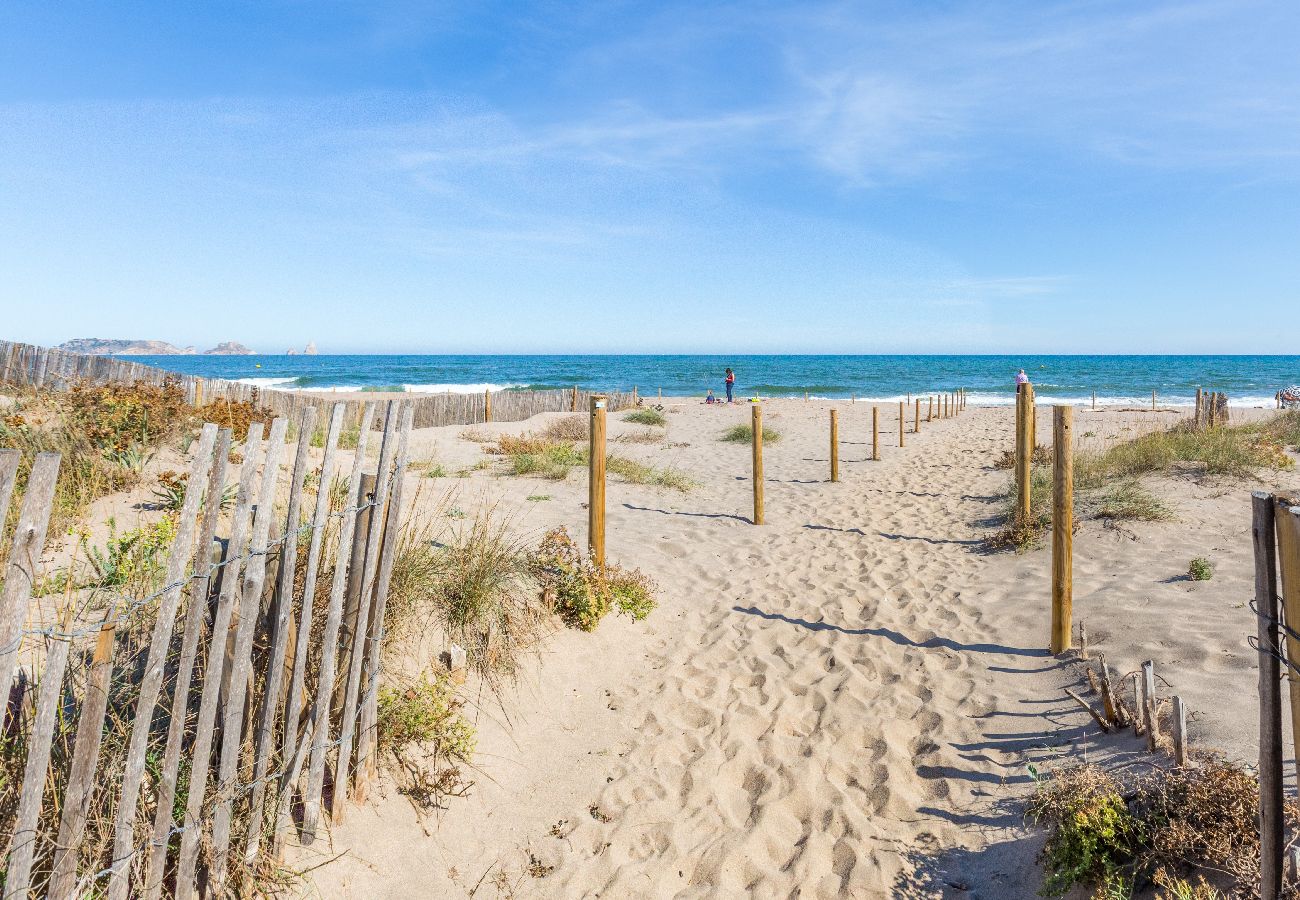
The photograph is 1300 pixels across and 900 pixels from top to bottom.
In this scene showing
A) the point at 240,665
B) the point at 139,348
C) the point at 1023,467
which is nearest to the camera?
the point at 240,665

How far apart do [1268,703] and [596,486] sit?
4718 mm

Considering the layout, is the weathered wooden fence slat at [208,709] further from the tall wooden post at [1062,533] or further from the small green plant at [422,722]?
the tall wooden post at [1062,533]

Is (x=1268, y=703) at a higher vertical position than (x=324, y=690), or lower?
higher

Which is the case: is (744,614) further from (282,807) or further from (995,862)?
(282,807)

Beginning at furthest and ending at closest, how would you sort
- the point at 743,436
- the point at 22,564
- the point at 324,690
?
the point at 743,436 → the point at 324,690 → the point at 22,564

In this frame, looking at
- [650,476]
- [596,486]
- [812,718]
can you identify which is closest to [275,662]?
[812,718]

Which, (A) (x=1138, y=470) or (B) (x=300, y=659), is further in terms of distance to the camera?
(A) (x=1138, y=470)

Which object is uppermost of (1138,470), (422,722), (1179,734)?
(1138,470)

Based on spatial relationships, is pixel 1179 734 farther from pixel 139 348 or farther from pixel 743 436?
pixel 139 348

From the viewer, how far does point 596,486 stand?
6.37 m

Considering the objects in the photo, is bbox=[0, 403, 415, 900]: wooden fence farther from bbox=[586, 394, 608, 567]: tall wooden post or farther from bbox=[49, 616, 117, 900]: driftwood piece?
bbox=[586, 394, 608, 567]: tall wooden post

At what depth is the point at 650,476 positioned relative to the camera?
12.6 meters

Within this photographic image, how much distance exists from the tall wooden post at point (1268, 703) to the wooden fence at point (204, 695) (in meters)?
2.95

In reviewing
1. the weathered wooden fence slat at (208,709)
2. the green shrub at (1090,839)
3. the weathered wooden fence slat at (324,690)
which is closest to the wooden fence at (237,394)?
the weathered wooden fence slat at (324,690)
